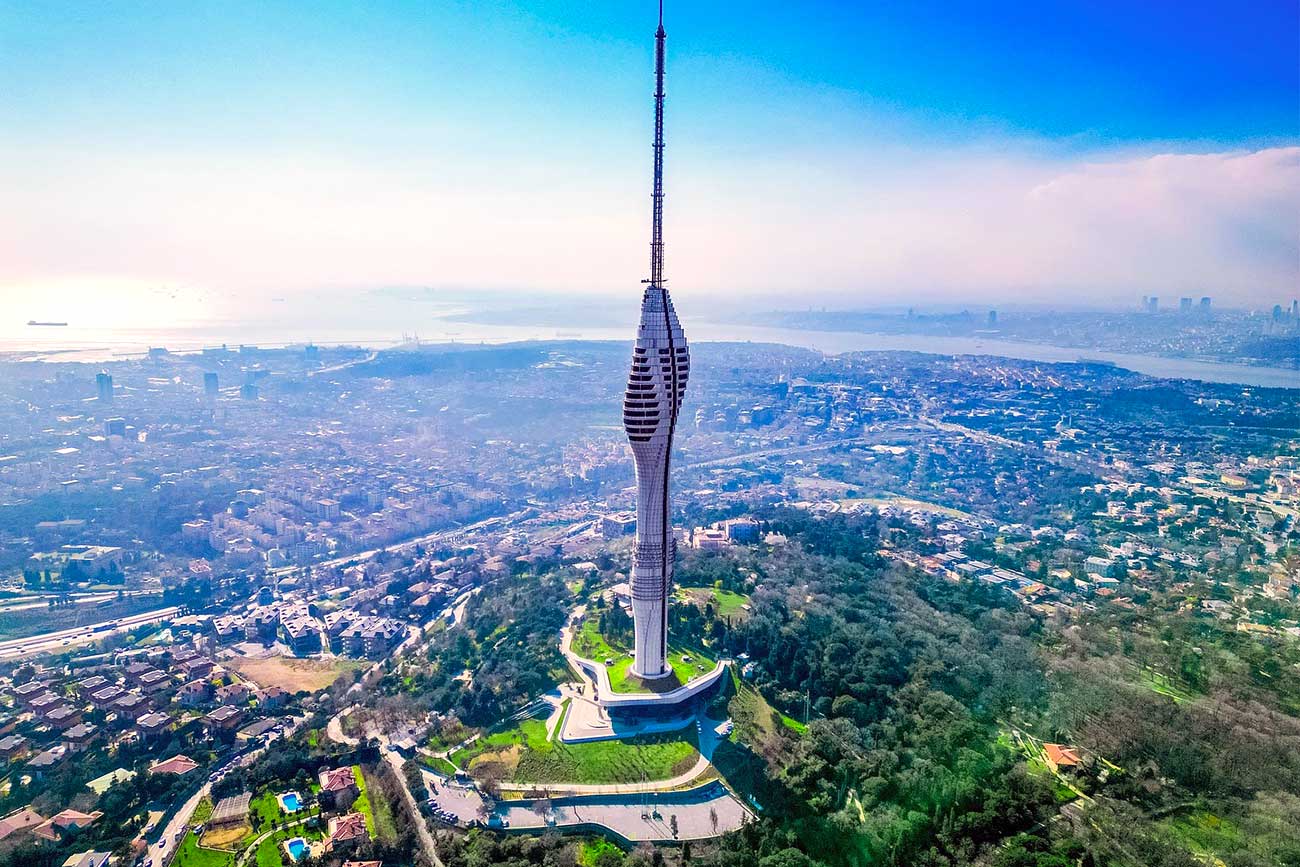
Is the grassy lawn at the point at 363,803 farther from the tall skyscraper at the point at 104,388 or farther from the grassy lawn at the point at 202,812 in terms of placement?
the tall skyscraper at the point at 104,388

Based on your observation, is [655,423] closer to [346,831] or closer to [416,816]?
[416,816]

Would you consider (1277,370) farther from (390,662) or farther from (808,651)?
(390,662)

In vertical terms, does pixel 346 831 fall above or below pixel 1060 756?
below

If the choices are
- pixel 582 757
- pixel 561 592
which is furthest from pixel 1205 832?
pixel 561 592

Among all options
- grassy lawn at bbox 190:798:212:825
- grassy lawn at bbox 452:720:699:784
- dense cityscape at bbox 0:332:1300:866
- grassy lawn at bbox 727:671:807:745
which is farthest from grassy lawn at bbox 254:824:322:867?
grassy lawn at bbox 727:671:807:745

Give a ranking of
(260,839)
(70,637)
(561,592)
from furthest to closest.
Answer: (561,592) < (70,637) < (260,839)

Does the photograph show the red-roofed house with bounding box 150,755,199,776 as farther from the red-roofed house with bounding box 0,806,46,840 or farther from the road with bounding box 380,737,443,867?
the road with bounding box 380,737,443,867
